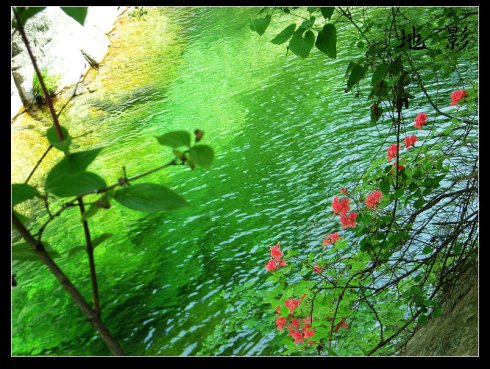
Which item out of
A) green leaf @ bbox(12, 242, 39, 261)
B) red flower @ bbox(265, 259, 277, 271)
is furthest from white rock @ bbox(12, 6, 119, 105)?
green leaf @ bbox(12, 242, 39, 261)

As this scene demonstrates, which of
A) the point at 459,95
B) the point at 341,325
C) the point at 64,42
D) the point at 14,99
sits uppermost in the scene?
the point at 64,42

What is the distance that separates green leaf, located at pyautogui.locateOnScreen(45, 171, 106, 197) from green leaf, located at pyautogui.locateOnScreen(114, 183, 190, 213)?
0.06 feet

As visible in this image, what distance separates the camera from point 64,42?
238 cm

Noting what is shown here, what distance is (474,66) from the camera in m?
1.90

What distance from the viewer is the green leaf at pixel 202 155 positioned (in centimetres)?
29

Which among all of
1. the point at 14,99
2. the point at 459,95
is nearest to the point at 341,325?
the point at 459,95

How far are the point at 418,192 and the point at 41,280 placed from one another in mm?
1288

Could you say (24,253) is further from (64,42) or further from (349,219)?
(64,42)

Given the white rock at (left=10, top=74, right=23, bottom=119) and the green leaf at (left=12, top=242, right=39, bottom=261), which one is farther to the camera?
the white rock at (left=10, top=74, right=23, bottom=119)

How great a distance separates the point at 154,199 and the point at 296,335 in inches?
60.2

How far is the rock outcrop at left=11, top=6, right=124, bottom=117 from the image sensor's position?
6.75ft

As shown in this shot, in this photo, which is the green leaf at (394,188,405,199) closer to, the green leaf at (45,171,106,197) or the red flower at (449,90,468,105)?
the red flower at (449,90,468,105)
